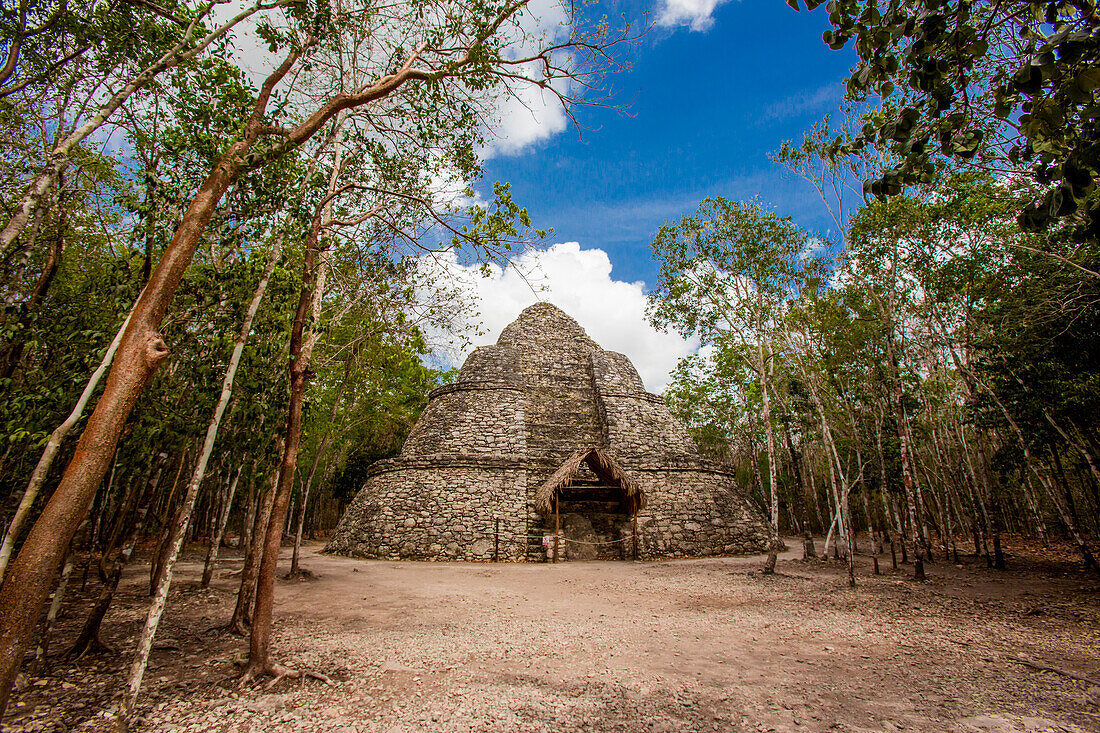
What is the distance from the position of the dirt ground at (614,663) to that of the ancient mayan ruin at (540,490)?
4535 mm

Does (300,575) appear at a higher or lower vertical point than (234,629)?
lower

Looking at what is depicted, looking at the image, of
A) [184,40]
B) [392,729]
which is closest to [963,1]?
[392,729]

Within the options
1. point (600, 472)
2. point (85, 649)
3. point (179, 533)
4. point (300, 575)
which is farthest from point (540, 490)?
point (179, 533)

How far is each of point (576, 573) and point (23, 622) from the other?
29.4ft

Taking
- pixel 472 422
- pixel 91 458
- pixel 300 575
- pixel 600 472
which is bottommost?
pixel 300 575

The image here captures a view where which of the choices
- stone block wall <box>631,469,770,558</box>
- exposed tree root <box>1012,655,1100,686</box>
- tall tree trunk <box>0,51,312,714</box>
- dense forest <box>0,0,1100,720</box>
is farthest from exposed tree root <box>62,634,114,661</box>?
stone block wall <box>631,469,770,558</box>

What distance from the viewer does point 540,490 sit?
40.9ft

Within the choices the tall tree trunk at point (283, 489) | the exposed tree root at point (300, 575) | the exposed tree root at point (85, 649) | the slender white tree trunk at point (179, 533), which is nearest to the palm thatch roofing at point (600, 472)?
the exposed tree root at point (300, 575)

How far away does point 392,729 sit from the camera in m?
2.78

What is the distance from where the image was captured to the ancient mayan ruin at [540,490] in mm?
12055

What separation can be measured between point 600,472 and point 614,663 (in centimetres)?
887

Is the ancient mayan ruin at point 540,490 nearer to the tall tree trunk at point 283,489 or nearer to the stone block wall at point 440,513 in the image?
the stone block wall at point 440,513

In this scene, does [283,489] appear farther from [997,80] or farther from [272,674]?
[997,80]

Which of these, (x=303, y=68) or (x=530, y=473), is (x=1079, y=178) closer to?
(x=303, y=68)
